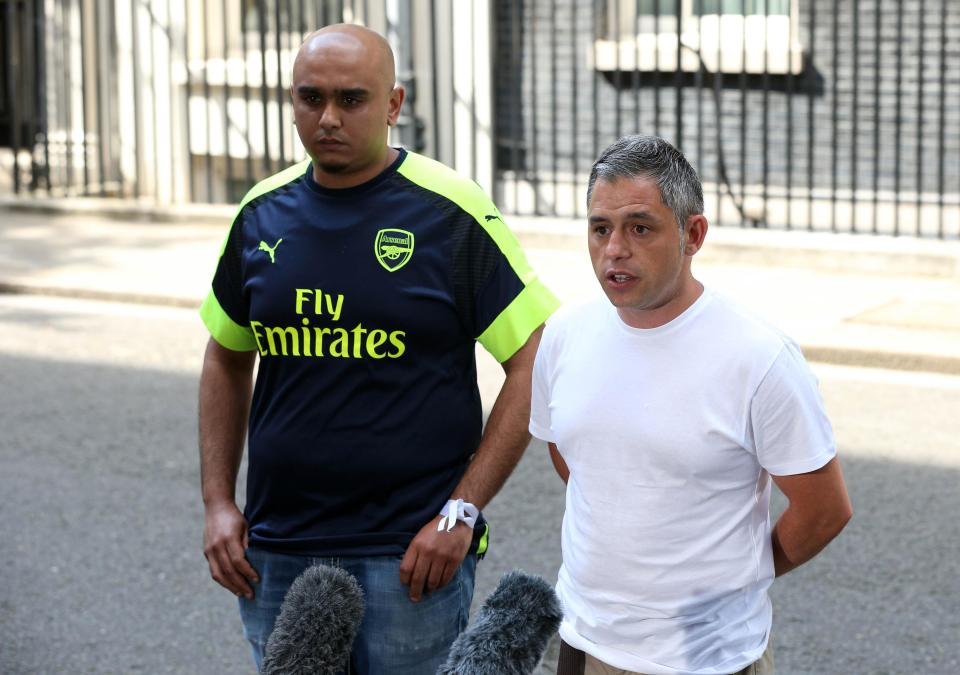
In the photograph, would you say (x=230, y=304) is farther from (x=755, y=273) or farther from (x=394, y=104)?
(x=755, y=273)

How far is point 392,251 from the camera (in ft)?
9.72

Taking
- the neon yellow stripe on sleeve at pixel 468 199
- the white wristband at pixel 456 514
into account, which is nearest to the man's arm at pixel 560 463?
the white wristband at pixel 456 514

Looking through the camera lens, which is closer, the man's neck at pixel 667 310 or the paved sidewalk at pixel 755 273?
the man's neck at pixel 667 310

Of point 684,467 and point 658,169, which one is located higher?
point 658,169

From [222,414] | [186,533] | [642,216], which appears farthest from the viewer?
[186,533]

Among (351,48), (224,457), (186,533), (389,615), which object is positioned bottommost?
(186,533)

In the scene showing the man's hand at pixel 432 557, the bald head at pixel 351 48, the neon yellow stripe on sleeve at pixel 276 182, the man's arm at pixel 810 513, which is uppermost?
the bald head at pixel 351 48

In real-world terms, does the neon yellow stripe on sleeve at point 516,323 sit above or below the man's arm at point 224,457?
above

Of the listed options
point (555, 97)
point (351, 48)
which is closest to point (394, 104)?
point (351, 48)

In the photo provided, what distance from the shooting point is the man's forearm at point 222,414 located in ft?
10.6

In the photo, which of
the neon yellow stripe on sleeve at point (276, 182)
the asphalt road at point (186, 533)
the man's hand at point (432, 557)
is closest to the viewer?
the man's hand at point (432, 557)

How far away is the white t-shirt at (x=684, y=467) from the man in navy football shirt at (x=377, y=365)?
0.39 metres

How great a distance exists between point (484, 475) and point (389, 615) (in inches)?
12.6

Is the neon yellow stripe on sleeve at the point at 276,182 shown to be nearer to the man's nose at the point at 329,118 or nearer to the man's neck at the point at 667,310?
the man's nose at the point at 329,118
